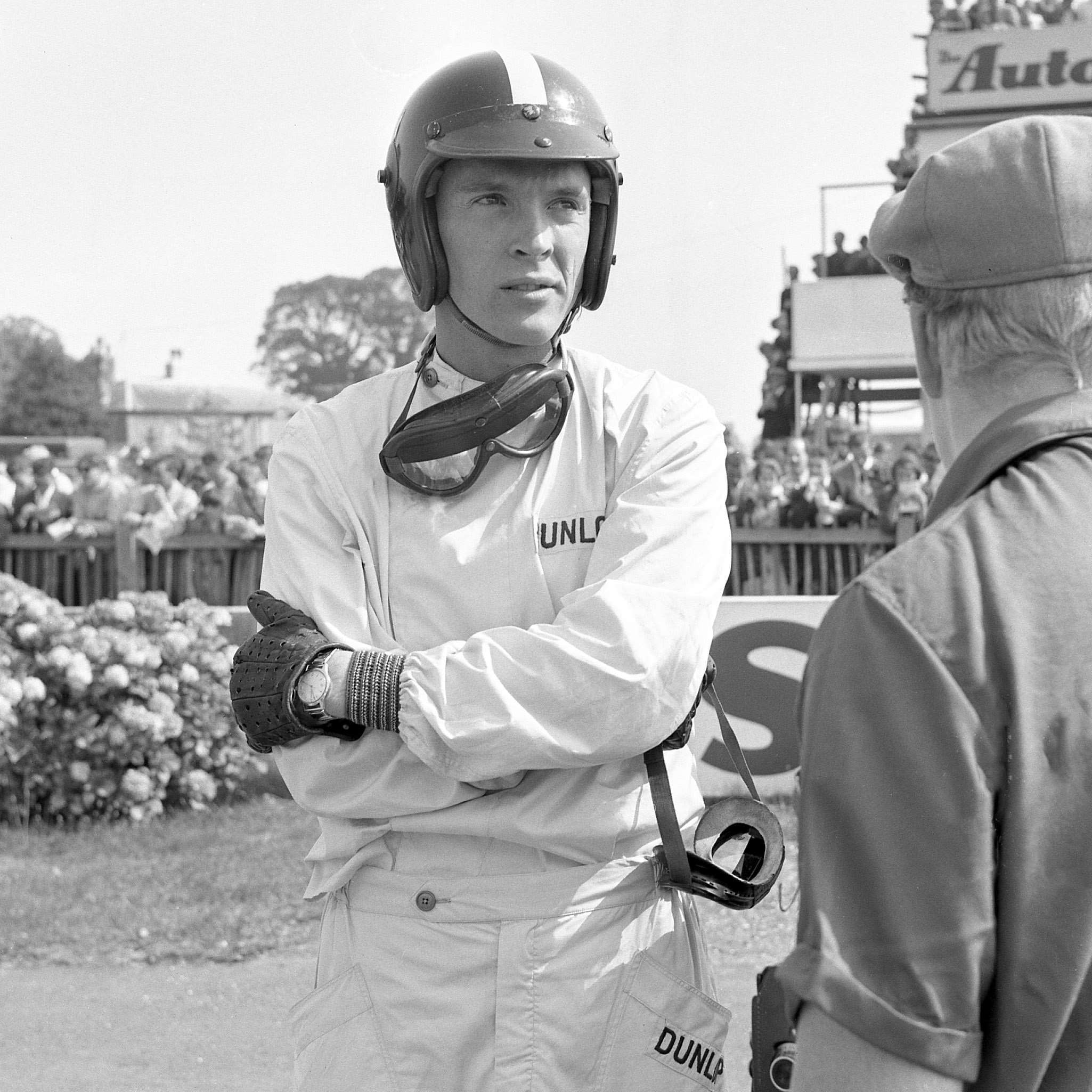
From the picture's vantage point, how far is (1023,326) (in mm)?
1277

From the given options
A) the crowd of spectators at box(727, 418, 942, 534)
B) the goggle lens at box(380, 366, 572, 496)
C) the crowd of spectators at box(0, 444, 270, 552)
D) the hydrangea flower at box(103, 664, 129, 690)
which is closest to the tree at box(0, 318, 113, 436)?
the crowd of spectators at box(0, 444, 270, 552)

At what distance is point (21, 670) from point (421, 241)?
5453mm

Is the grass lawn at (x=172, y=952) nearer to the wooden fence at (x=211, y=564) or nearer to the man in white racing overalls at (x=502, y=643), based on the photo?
the man in white racing overalls at (x=502, y=643)

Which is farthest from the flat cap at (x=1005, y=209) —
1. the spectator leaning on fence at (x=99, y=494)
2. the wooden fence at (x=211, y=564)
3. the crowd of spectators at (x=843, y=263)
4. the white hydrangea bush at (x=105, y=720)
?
the crowd of spectators at (x=843, y=263)

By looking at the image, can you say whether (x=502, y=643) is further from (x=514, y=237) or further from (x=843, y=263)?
(x=843, y=263)

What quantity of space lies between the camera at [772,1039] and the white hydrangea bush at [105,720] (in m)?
5.64

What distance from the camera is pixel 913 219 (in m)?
1.31

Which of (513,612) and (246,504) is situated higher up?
(513,612)

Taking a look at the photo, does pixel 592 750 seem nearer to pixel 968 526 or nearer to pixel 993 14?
pixel 968 526

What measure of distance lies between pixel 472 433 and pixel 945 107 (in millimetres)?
26110

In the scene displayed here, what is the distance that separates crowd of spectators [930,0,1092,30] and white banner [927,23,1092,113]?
0.35ft

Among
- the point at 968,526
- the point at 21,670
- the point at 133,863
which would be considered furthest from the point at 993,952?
the point at 21,670

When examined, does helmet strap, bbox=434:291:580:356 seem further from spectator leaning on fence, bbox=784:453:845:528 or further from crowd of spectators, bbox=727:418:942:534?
spectator leaning on fence, bbox=784:453:845:528

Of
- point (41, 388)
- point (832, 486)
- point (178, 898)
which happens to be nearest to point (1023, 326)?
point (178, 898)
